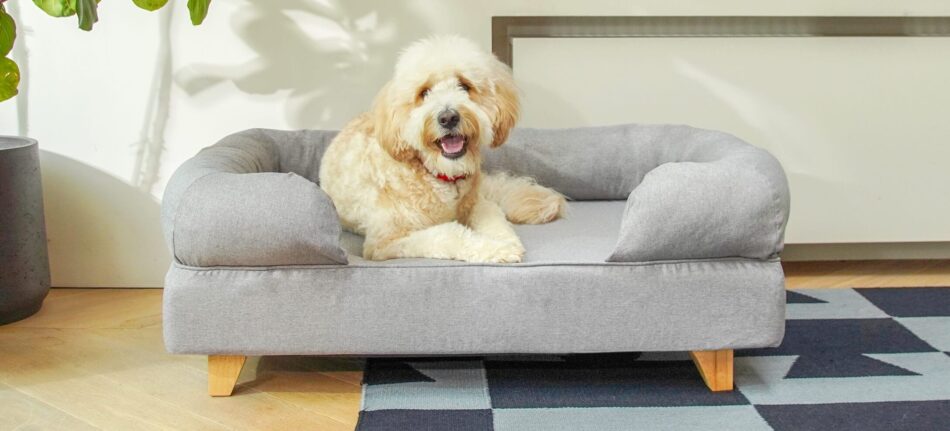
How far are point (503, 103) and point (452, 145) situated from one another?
7.0 inches

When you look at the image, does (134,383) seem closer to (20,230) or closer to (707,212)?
(20,230)

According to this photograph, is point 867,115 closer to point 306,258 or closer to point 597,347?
point 597,347

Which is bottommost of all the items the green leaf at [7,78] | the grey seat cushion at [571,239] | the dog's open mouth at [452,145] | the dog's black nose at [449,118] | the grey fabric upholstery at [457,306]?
the grey fabric upholstery at [457,306]

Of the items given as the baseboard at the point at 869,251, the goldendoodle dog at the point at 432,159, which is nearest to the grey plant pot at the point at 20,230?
the goldendoodle dog at the point at 432,159

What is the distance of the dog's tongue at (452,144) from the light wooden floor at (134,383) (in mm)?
634

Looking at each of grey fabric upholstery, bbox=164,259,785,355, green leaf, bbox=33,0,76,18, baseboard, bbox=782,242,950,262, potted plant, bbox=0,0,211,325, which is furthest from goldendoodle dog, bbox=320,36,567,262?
baseboard, bbox=782,242,950,262

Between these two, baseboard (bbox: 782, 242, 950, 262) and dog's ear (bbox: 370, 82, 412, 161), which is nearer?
dog's ear (bbox: 370, 82, 412, 161)

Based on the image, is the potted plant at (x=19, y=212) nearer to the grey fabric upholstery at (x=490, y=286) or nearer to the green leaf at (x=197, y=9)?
the green leaf at (x=197, y=9)

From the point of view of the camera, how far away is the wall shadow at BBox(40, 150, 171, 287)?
3.30m

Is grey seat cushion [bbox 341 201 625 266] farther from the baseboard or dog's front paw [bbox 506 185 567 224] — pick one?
the baseboard

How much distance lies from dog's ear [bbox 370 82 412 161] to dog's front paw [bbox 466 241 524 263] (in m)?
0.35

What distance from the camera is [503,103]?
2475 millimetres

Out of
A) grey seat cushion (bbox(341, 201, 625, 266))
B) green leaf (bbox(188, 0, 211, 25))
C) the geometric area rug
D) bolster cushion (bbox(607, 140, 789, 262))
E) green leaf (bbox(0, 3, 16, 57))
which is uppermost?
green leaf (bbox(188, 0, 211, 25))

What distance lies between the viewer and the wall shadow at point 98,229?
3297 mm
